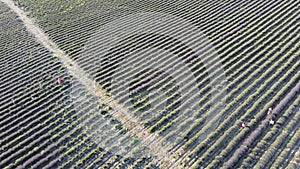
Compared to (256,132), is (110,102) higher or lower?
higher

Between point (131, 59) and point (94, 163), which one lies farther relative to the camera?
point (131, 59)

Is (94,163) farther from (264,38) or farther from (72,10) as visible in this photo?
(72,10)

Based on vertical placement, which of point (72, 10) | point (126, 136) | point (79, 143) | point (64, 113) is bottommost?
point (126, 136)

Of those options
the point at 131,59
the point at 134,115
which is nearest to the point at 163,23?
the point at 131,59

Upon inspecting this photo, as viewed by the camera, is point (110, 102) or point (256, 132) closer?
point (256, 132)

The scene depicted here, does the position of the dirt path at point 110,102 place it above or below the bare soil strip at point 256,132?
above

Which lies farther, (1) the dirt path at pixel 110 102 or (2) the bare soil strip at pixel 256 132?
(1) the dirt path at pixel 110 102

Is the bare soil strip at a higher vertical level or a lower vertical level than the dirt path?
lower

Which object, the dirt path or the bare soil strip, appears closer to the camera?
the bare soil strip
